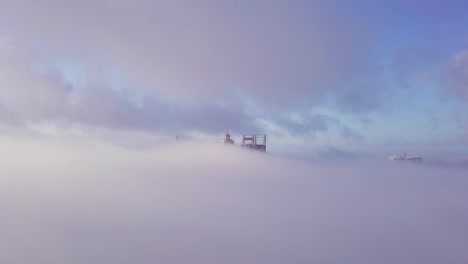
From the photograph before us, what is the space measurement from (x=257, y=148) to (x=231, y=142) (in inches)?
175

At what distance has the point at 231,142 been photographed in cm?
4594

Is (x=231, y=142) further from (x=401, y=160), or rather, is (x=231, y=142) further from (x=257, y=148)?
(x=401, y=160)

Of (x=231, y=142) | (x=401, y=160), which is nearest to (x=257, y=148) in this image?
(x=231, y=142)

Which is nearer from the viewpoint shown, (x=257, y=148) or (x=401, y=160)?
(x=257, y=148)

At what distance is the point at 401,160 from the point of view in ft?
281

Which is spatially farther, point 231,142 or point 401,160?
point 401,160

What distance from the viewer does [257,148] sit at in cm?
4481

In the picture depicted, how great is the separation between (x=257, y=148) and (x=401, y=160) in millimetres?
63155

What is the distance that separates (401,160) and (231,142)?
6581cm
